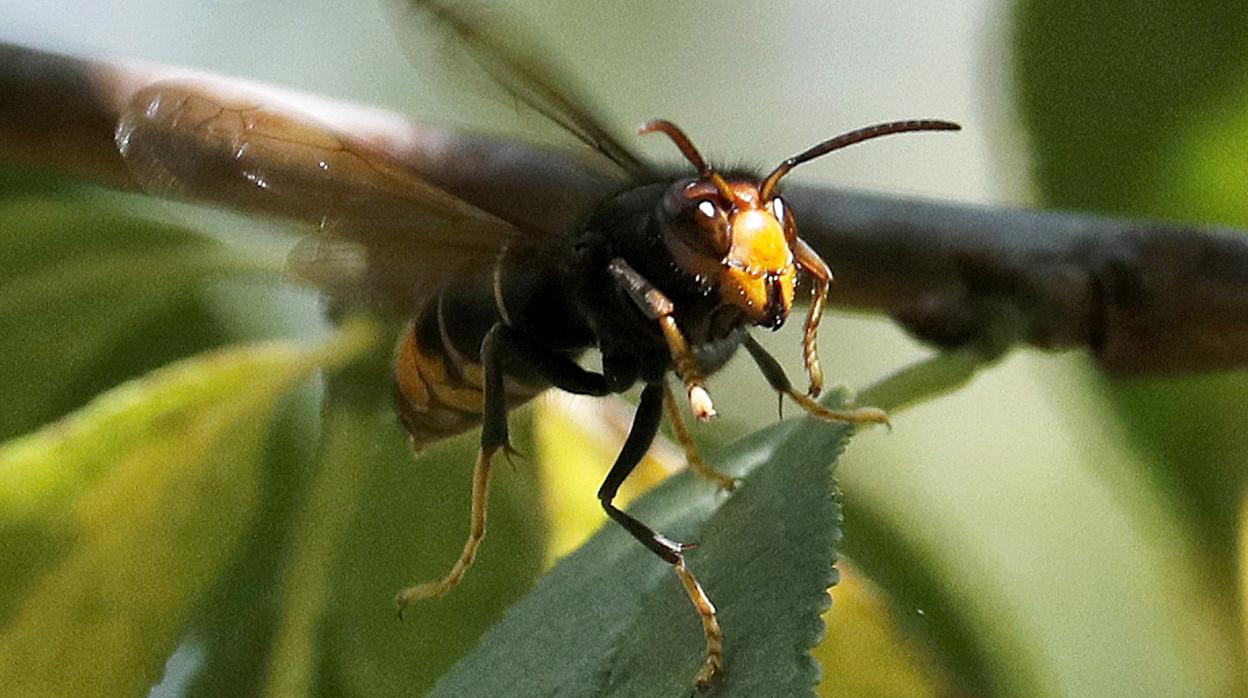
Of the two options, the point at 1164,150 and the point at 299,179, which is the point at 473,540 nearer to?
the point at 299,179

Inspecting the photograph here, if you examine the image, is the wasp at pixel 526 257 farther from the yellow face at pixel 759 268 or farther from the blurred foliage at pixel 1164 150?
the blurred foliage at pixel 1164 150

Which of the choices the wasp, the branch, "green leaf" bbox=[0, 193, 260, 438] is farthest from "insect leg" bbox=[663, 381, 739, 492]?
"green leaf" bbox=[0, 193, 260, 438]

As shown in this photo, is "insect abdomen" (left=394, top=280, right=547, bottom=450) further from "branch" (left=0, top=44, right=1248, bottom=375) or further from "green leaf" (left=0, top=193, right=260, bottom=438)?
"green leaf" (left=0, top=193, right=260, bottom=438)

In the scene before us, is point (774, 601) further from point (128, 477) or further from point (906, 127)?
point (128, 477)

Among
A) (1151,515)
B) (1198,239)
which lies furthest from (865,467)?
(1198,239)

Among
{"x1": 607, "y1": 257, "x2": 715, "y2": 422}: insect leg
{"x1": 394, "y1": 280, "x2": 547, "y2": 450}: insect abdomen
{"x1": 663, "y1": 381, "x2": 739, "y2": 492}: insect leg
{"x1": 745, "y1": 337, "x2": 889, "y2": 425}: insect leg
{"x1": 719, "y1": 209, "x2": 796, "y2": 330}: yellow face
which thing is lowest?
{"x1": 394, "y1": 280, "x2": 547, "y2": 450}: insect abdomen
